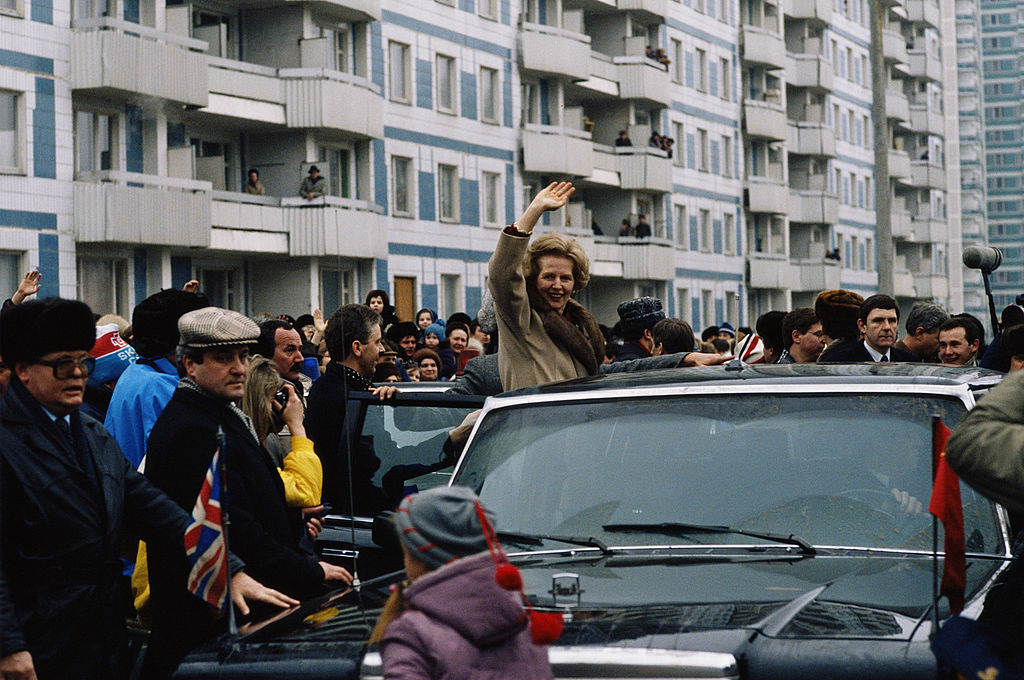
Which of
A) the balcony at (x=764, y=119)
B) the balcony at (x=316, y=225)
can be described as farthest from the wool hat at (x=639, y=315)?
the balcony at (x=764, y=119)

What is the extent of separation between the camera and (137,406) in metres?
6.99

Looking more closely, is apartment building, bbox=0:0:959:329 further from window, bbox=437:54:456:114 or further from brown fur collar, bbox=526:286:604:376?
brown fur collar, bbox=526:286:604:376

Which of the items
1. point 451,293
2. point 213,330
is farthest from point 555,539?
point 451,293

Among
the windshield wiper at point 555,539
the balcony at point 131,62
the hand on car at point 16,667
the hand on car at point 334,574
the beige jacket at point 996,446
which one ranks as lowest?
the hand on car at point 16,667

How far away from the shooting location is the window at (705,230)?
198 feet

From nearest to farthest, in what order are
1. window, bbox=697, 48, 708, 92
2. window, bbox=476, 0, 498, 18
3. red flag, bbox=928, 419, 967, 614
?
1. red flag, bbox=928, 419, 967, 614
2. window, bbox=476, 0, 498, 18
3. window, bbox=697, 48, 708, 92

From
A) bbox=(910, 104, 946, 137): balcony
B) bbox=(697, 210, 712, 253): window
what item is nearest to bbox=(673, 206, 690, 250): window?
bbox=(697, 210, 712, 253): window

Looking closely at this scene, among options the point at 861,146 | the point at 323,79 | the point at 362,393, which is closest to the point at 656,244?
the point at 323,79

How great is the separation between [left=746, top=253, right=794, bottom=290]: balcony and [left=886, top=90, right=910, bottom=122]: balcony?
1670cm

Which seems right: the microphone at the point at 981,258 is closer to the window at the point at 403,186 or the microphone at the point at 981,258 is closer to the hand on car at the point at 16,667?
the hand on car at the point at 16,667

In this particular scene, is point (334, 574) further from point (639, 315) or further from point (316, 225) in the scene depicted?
point (316, 225)

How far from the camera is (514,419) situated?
5.78 metres

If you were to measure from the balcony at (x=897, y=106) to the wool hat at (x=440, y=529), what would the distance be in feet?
260

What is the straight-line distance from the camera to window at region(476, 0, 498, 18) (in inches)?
1779
